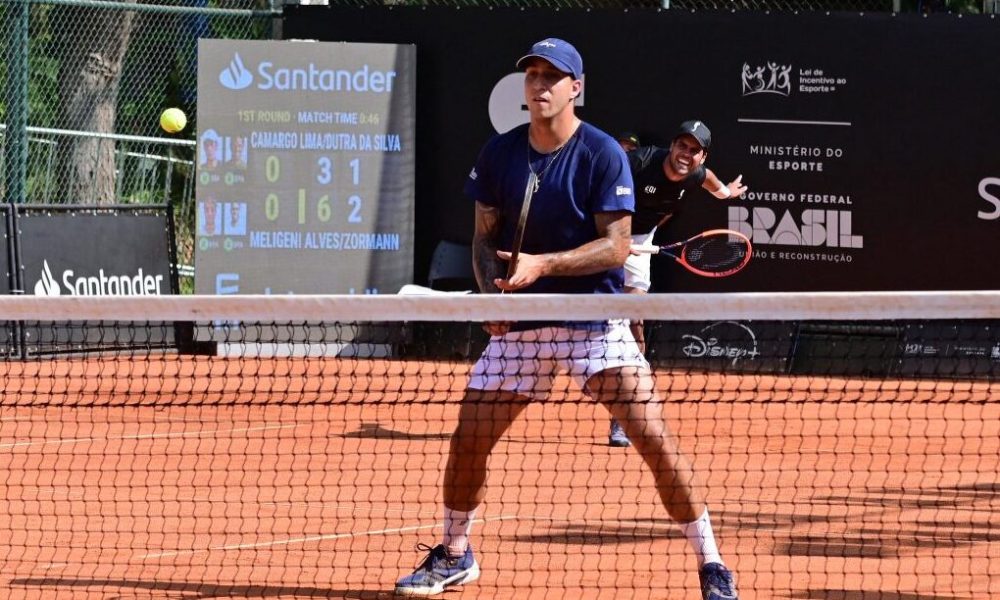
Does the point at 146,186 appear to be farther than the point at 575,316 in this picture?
Yes

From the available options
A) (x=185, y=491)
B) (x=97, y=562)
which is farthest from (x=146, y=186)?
(x=97, y=562)

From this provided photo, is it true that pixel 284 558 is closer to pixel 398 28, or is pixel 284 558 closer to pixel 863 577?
pixel 863 577

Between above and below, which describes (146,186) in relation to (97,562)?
above

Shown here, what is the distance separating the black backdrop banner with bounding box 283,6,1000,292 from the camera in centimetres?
1140

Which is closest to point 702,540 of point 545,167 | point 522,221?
point 522,221

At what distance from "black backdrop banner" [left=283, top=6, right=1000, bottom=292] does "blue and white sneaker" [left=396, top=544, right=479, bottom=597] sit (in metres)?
7.16

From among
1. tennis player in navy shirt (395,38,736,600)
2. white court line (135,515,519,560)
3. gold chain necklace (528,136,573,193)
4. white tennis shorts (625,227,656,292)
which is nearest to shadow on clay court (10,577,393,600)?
tennis player in navy shirt (395,38,736,600)

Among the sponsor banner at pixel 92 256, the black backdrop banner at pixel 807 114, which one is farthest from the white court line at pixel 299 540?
the black backdrop banner at pixel 807 114

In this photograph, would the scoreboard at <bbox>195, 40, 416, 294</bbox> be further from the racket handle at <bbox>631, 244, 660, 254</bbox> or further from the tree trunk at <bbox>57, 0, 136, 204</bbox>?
the racket handle at <bbox>631, 244, 660, 254</bbox>

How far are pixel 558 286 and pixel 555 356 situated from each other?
0.23 metres

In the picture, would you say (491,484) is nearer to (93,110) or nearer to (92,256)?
(92,256)

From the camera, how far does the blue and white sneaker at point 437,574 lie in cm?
503

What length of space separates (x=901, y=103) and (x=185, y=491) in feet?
21.8

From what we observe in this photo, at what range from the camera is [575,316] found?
15.3ft
